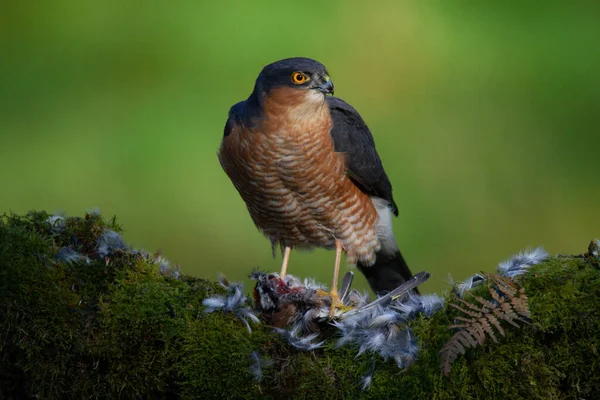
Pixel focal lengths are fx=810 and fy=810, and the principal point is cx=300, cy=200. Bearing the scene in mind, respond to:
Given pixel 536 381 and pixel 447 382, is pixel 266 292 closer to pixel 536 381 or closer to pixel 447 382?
pixel 447 382

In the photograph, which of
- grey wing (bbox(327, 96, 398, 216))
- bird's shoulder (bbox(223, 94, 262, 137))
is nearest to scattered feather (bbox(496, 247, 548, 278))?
grey wing (bbox(327, 96, 398, 216))

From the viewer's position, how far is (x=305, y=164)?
379 centimetres

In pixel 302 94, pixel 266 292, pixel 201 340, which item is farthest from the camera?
pixel 302 94

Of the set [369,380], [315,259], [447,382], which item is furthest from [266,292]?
[315,259]

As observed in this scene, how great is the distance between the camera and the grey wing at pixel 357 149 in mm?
3977

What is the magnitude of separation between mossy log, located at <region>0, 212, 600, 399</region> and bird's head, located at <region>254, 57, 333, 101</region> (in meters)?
1.14

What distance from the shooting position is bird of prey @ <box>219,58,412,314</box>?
12.3ft

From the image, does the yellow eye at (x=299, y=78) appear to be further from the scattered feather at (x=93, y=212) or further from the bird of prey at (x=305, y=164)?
the scattered feather at (x=93, y=212)

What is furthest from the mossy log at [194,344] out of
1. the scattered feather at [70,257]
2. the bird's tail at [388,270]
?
the bird's tail at [388,270]

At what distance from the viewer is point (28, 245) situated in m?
2.81

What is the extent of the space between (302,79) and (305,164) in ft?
1.30

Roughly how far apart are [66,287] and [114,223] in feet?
1.43

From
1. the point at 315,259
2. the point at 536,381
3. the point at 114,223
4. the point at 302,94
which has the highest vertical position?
the point at 315,259

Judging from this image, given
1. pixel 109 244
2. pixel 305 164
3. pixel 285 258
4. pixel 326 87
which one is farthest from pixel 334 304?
pixel 285 258
